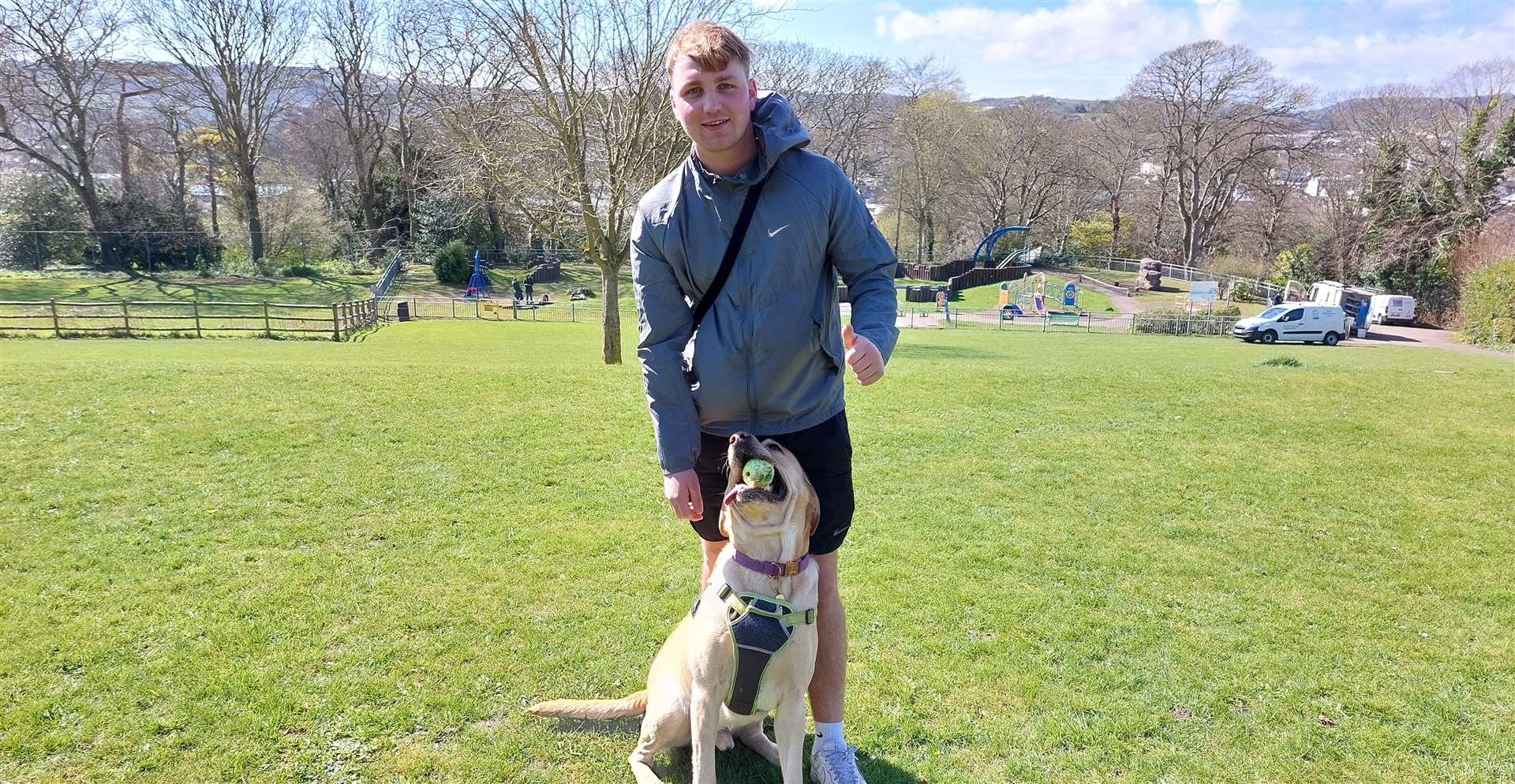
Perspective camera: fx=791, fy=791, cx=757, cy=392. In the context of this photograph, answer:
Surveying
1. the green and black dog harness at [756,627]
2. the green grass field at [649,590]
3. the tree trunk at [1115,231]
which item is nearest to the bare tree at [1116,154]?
the tree trunk at [1115,231]

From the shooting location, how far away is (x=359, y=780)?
124 inches

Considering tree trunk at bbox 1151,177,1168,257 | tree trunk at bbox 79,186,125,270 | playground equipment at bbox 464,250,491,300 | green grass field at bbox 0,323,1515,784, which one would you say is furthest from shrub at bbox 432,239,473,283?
tree trunk at bbox 1151,177,1168,257

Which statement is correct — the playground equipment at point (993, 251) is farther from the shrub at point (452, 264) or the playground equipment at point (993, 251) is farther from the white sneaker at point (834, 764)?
the white sneaker at point (834, 764)

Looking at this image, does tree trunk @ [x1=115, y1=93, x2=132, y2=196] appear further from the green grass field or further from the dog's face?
the dog's face

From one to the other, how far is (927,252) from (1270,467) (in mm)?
56015

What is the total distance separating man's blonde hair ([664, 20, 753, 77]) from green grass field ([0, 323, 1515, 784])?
265cm

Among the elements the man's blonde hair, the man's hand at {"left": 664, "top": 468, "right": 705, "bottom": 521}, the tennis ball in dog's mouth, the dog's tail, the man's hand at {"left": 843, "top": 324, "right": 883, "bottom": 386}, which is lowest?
the dog's tail

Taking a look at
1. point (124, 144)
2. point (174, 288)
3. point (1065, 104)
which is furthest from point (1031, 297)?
point (1065, 104)

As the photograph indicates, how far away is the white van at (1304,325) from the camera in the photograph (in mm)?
31141

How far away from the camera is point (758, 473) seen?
2408 millimetres

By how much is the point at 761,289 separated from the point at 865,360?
0.41 m

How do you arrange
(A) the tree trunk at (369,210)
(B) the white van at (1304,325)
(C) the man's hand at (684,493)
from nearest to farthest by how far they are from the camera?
(C) the man's hand at (684,493)
(B) the white van at (1304,325)
(A) the tree trunk at (369,210)

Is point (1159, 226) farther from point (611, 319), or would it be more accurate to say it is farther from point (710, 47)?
point (710, 47)

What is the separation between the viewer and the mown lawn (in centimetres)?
3644
